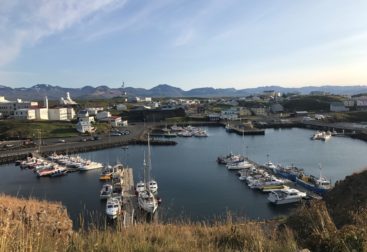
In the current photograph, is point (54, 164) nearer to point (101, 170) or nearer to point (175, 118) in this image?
point (101, 170)

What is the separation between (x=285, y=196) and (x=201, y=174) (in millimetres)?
6712

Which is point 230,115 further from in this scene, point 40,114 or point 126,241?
point 126,241

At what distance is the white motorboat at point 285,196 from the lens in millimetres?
14648

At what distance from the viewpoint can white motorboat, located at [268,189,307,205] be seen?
14.6 metres

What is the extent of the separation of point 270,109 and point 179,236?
5874 centimetres

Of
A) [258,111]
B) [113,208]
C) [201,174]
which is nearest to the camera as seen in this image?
[113,208]

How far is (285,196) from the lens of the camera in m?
14.8

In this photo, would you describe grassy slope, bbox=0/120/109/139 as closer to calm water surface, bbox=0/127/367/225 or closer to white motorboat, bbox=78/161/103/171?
calm water surface, bbox=0/127/367/225

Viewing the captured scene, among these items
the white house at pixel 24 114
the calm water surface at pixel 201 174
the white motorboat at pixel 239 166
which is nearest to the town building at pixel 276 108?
the calm water surface at pixel 201 174

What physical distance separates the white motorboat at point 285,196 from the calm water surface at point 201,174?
33 centimetres

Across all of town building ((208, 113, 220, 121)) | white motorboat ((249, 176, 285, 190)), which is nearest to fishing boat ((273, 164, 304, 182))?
white motorboat ((249, 176, 285, 190))

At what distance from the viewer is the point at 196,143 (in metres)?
34.0

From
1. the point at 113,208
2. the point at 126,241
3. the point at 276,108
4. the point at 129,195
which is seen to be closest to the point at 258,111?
the point at 276,108

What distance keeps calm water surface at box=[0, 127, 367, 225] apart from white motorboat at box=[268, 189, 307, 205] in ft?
1.08
